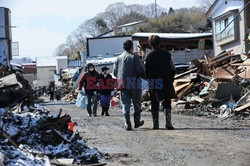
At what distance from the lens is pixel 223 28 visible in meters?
31.4

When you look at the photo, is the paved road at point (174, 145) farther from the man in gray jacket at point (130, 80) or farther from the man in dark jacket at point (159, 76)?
the man in dark jacket at point (159, 76)

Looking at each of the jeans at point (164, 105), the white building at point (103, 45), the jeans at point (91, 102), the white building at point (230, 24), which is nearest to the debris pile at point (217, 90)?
the jeans at point (91, 102)

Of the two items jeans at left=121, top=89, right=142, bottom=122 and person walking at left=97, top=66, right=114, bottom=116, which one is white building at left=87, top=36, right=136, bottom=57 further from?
jeans at left=121, top=89, right=142, bottom=122

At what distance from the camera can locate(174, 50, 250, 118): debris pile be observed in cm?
1279

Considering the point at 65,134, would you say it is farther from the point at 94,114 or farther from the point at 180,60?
the point at 180,60

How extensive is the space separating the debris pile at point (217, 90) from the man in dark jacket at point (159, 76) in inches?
135

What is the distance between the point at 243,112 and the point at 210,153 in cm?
620

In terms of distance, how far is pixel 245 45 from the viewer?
26.8m

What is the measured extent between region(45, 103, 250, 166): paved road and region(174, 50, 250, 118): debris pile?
3.45 m

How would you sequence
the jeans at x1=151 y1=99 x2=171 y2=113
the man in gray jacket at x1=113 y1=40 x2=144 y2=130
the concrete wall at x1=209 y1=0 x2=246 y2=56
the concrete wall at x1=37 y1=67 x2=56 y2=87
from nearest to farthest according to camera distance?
1. the jeans at x1=151 y1=99 x2=171 y2=113
2. the man in gray jacket at x1=113 y1=40 x2=144 y2=130
3. the concrete wall at x1=209 y1=0 x2=246 y2=56
4. the concrete wall at x1=37 y1=67 x2=56 y2=87

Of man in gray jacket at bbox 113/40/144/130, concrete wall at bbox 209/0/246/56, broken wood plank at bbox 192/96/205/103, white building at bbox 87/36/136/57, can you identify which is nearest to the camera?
man in gray jacket at bbox 113/40/144/130

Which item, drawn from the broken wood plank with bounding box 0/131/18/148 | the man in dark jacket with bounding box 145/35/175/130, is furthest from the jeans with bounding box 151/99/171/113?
the broken wood plank with bounding box 0/131/18/148

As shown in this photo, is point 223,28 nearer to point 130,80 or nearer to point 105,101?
point 105,101

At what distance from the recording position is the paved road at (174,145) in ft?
19.1
